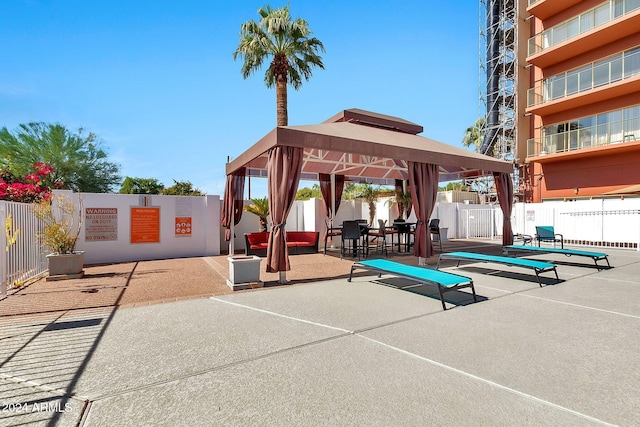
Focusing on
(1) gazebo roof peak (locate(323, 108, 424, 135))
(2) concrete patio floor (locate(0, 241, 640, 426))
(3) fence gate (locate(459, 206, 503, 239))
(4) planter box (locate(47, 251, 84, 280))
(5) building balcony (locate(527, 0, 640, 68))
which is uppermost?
(5) building balcony (locate(527, 0, 640, 68))

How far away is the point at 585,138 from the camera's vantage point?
57.6 feet

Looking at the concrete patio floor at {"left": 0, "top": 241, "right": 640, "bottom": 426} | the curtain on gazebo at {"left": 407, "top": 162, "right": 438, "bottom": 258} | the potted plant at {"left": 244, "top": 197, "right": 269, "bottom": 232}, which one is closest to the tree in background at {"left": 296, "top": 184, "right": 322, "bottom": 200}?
the potted plant at {"left": 244, "top": 197, "right": 269, "bottom": 232}

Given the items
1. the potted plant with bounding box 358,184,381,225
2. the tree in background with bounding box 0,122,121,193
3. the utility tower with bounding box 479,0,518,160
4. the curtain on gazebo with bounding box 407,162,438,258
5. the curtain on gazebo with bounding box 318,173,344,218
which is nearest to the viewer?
the curtain on gazebo with bounding box 407,162,438,258

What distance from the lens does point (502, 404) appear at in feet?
7.46

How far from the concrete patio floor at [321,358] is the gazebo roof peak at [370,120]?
8041mm

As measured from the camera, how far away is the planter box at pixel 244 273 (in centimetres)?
597

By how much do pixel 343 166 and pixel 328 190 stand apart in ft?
4.46

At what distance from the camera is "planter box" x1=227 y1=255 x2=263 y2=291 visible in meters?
5.97

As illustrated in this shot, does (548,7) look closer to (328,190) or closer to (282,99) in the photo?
(282,99)

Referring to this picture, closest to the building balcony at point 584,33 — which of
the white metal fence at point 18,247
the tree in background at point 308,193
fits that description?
the white metal fence at point 18,247

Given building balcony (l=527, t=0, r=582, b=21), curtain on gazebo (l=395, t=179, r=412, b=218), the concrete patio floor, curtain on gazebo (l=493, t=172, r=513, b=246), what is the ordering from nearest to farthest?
the concrete patio floor
curtain on gazebo (l=493, t=172, r=513, b=246)
curtain on gazebo (l=395, t=179, r=412, b=218)
building balcony (l=527, t=0, r=582, b=21)

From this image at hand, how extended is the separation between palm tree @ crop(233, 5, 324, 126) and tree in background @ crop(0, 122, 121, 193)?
16.0 metres

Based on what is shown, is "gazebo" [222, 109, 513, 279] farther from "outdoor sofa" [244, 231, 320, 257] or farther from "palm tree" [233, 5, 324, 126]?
"palm tree" [233, 5, 324, 126]

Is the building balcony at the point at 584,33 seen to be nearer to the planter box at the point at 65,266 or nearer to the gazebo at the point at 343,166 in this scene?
the gazebo at the point at 343,166
